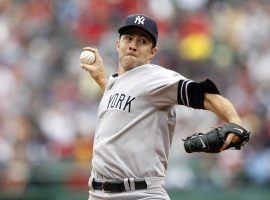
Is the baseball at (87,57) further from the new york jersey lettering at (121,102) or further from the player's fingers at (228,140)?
the player's fingers at (228,140)

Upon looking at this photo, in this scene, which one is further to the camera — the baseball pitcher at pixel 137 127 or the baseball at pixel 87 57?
the baseball at pixel 87 57

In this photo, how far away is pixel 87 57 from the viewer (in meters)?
6.19

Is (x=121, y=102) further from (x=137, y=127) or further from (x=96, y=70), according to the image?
(x=96, y=70)

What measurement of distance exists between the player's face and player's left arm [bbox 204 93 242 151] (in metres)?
0.80

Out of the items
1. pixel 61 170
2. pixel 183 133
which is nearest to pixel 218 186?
pixel 183 133

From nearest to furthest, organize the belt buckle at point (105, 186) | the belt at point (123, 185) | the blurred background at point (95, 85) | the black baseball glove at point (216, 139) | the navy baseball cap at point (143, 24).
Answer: the black baseball glove at point (216, 139) → the belt at point (123, 185) → the belt buckle at point (105, 186) → the navy baseball cap at point (143, 24) → the blurred background at point (95, 85)

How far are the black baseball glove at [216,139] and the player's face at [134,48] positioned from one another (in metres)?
0.94

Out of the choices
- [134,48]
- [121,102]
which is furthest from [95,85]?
[121,102]

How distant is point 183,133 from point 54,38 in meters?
3.46

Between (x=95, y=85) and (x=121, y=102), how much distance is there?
7117 millimetres

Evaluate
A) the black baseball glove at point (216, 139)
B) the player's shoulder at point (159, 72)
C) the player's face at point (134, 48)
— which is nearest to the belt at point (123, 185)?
the black baseball glove at point (216, 139)

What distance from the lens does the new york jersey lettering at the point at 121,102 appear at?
5328mm

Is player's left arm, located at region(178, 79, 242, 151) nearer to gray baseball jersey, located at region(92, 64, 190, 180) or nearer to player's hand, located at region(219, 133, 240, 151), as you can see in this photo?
player's hand, located at region(219, 133, 240, 151)

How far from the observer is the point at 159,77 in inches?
207
